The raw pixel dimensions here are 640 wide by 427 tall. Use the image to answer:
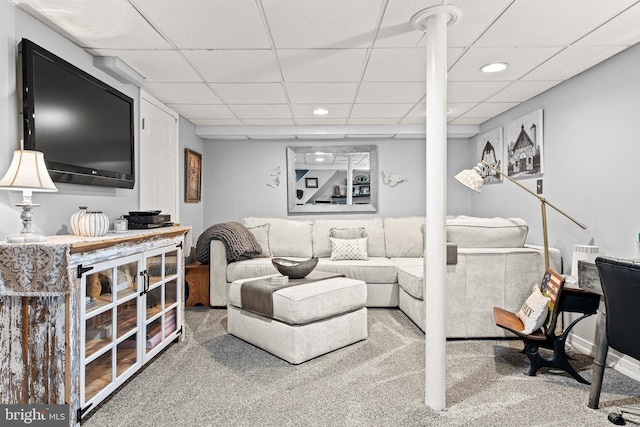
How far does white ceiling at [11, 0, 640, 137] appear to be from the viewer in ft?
6.51

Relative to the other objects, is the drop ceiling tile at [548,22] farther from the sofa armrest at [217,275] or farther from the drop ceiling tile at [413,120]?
the sofa armrest at [217,275]

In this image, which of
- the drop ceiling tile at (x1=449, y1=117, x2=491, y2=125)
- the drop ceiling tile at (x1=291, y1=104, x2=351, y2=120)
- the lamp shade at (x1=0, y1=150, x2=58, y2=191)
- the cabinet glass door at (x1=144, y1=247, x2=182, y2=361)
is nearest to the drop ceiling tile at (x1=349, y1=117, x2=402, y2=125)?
the drop ceiling tile at (x1=291, y1=104, x2=351, y2=120)

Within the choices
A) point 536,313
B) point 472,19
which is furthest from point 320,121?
point 536,313

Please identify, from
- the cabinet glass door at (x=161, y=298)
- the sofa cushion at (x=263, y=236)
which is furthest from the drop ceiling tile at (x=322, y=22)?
the sofa cushion at (x=263, y=236)

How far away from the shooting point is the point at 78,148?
2.37 m

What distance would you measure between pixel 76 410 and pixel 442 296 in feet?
6.33

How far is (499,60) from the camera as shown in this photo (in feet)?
8.83

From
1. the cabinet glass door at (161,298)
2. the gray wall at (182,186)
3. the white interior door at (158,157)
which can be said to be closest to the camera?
the cabinet glass door at (161,298)

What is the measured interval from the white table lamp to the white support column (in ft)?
6.47

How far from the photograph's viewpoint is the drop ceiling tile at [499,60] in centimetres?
252

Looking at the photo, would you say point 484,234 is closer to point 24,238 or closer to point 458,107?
point 458,107

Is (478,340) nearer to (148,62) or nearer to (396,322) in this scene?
(396,322)

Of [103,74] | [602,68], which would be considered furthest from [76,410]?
[602,68]

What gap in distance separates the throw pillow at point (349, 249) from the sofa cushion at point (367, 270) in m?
0.20
